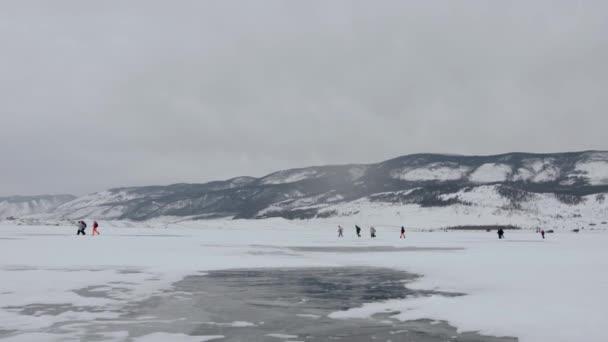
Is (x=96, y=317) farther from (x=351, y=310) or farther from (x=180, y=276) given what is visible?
(x=180, y=276)

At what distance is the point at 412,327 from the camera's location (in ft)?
33.4

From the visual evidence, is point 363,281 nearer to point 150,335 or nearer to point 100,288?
point 100,288

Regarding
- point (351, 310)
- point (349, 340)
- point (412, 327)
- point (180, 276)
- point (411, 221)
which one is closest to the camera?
point (349, 340)

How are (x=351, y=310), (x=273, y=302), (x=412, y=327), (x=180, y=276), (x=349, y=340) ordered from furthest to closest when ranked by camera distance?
1. (x=180, y=276)
2. (x=273, y=302)
3. (x=351, y=310)
4. (x=412, y=327)
5. (x=349, y=340)

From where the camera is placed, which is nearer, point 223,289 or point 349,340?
point 349,340

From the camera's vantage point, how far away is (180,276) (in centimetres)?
1872

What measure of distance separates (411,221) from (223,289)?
189123 mm

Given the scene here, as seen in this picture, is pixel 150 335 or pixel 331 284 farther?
pixel 331 284

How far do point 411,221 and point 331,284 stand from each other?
187 meters

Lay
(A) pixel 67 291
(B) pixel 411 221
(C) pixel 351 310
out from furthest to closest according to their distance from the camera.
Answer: (B) pixel 411 221 < (A) pixel 67 291 < (C) pixel 351 310

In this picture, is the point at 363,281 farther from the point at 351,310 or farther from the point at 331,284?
the point at 351,310

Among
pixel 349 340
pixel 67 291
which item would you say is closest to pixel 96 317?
pixel 67 291

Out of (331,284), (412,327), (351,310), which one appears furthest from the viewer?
(331,284)

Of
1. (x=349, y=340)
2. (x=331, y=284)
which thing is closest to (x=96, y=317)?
(x=349, y=340)
